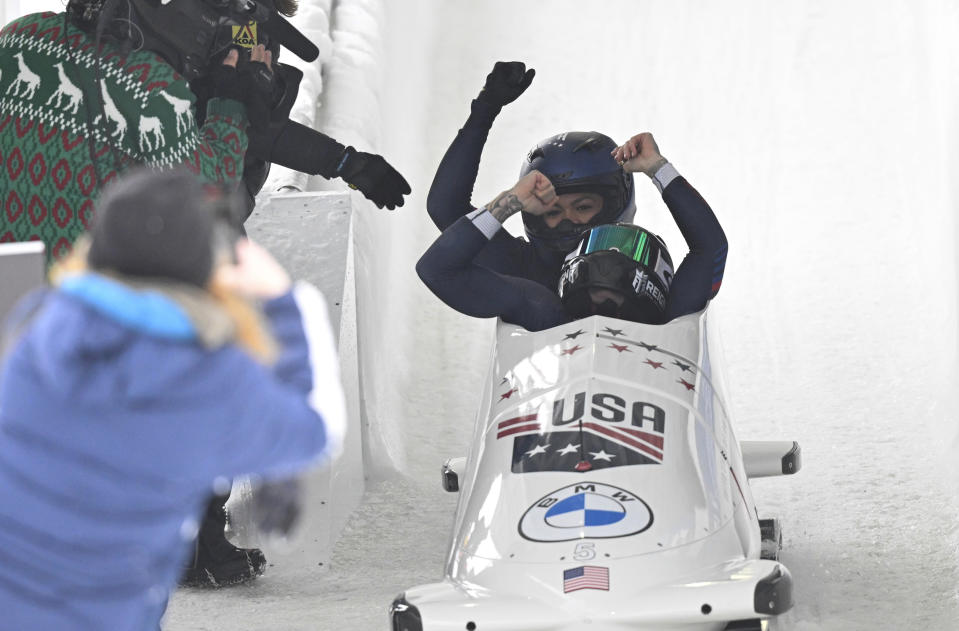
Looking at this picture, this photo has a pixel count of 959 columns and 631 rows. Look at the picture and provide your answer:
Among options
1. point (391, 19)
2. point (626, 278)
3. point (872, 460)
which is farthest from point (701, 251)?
point (391, 19)

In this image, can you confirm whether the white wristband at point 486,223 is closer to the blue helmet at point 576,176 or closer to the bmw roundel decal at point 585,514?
the blue helmet at point 576,176

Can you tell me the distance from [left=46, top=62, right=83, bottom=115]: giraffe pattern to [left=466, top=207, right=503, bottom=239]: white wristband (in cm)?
88

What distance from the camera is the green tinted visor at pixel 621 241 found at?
3.10m

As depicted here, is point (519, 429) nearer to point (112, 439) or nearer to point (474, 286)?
point (474, 286)

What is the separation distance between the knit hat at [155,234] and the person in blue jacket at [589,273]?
1.78 metres

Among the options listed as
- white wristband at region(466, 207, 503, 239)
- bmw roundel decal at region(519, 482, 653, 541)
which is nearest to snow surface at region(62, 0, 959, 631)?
bmw roundel decal at region(519, 482, 653, 541)

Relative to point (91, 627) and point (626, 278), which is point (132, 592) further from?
point (626, 278)

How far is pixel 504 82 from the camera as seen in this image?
11.7 ft

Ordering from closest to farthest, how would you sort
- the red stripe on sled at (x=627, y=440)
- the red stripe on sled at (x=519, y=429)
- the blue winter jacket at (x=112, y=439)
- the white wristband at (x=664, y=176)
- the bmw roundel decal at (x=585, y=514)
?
the blue winter jacket at (x=112, y=439) → the bmw roundel decal at (x=585, y=514) → the red stripe on sled at (x=627, y=440) → the red stripe on sled at (x=519, y=429) → the white wristband at (x=664, y=176)

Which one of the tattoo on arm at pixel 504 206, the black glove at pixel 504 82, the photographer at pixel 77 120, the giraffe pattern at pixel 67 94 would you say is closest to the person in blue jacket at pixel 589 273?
the tattoo on arm at pixel 504 206

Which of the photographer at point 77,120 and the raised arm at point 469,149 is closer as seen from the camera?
the photographer at point 77,120

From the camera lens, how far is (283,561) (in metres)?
3.58

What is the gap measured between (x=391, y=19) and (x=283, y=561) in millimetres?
3724

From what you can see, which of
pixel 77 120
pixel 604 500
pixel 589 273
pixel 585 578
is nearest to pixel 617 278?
pixel 589 273
